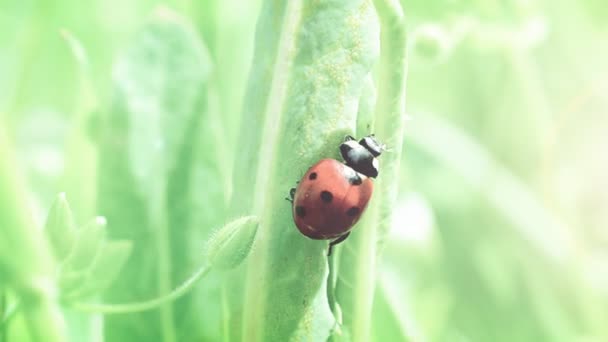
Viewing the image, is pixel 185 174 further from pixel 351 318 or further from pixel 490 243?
pixel 490 243

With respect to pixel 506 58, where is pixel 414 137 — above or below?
below

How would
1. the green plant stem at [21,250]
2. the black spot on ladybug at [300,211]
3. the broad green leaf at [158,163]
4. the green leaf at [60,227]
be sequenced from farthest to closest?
the broad green leaf at [158,163], the black spot on ladybug at [300,211], the green leaf at [60,227], the green plant stem at [21,250]

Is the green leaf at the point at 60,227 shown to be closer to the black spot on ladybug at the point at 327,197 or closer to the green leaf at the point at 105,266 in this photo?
the green leaf at the point at 105,266

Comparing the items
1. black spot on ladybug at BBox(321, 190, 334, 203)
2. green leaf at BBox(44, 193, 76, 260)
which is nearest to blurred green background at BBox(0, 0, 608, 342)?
black spot on ladybug at BBox(321, 190, 334, 203)

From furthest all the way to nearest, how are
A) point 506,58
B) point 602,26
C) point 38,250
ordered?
point 602,26
point 506,58
point 38,250

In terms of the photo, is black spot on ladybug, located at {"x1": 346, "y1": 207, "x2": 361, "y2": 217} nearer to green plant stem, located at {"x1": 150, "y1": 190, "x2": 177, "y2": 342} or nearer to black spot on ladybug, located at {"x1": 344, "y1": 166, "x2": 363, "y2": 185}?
black spot on ladybug, located at {"x1": 344, "y1": 166, "x2": 363, "y2": 185}

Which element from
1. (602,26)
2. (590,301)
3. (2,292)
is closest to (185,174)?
(2,292)

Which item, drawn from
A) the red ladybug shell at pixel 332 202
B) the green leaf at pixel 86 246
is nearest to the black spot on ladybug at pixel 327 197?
the red ladybug shell at pixel 332 202
